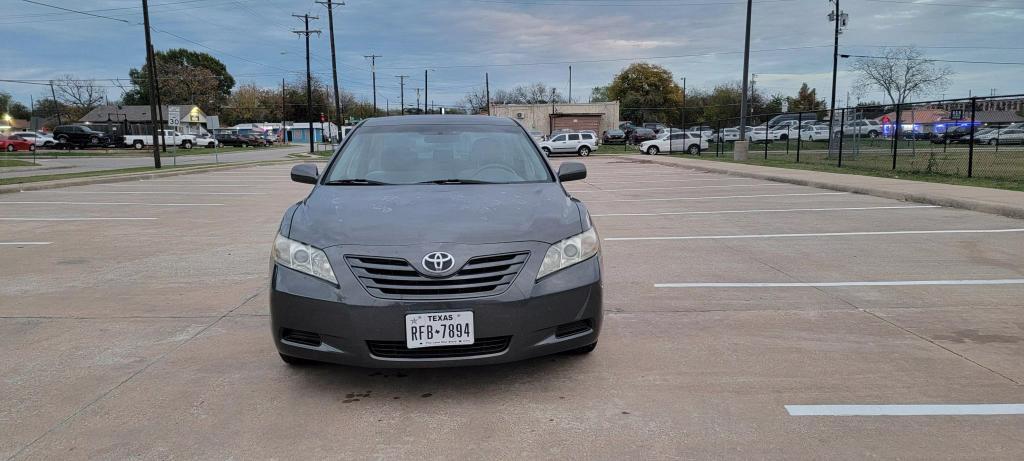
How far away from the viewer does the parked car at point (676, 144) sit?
124 feet

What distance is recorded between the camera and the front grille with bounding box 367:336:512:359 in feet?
10.9

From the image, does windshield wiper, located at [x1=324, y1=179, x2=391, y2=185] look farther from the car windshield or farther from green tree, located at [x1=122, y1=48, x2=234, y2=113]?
green tree, located at [x1=122, y1=48, x2=234, y2=113]

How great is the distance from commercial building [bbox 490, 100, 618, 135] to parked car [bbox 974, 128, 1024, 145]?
3474 centimetres

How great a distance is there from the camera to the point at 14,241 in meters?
8.88

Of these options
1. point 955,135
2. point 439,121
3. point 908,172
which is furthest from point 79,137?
point 955,135

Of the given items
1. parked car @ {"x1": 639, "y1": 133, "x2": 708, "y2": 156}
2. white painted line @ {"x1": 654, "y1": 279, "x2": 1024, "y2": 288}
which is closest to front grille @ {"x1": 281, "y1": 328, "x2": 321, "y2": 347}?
white painted line @ {"x1": 654, "y1": 279, "x2": 1024, "y2": 288}

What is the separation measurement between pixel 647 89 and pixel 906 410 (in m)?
94.0

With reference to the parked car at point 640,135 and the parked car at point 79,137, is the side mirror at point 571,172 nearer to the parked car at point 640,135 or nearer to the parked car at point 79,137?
the parked car at point 640,135

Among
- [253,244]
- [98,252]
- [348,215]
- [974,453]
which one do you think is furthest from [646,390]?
[98,252]

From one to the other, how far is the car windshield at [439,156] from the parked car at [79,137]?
2211 inches

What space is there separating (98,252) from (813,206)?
1106cm

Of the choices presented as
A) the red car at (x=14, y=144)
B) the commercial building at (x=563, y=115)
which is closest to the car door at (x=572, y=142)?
the commercial building at (x=563, y=115)

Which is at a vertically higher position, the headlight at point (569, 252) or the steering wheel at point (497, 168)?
the steering wheel at point (497, 168)

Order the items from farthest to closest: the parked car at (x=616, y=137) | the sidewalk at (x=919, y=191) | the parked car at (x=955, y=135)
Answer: the parked car at (x=616, y=137) → the parked car at (x=955, y=135) → the sidewalk at (x=919, y=191)
